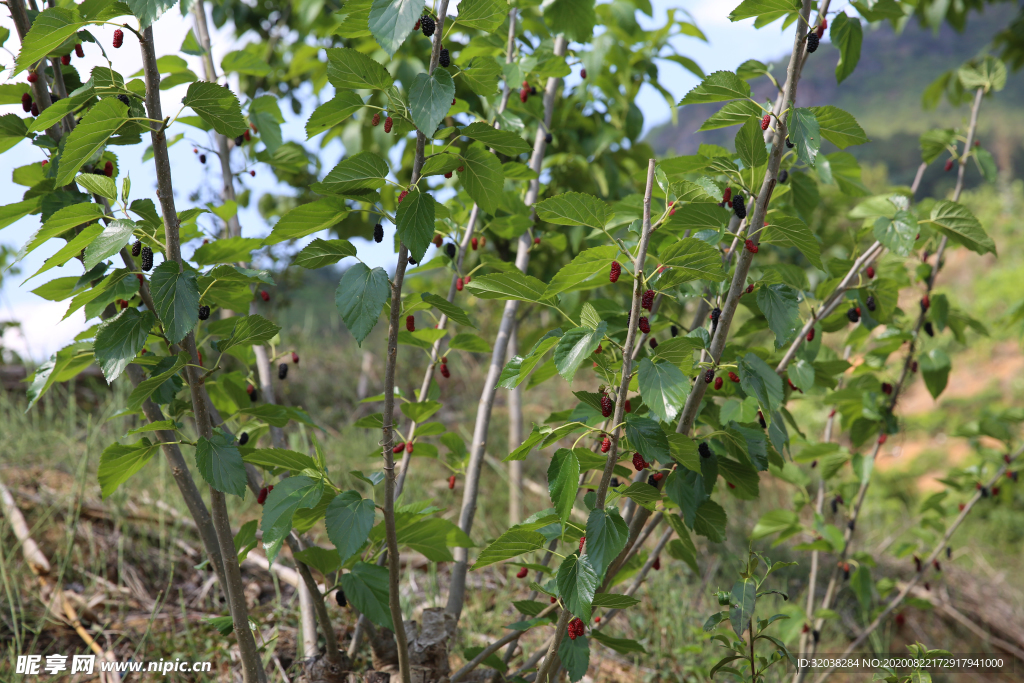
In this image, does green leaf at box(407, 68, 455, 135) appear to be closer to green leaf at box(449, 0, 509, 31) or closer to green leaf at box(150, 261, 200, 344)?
green leaf at box(449, 0, 509, 31)

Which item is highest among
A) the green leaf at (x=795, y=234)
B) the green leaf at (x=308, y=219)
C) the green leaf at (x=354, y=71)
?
the green leaf at (x=354, y=71)

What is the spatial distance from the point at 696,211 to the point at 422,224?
499mm

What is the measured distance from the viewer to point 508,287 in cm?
111

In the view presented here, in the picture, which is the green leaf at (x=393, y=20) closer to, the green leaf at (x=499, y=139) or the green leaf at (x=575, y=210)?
the green leaf at (x=499, y=139)

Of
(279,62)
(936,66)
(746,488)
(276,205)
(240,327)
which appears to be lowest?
(746,488)

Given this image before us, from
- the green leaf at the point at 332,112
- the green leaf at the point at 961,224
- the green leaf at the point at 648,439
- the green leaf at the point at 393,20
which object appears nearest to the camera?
the green leaf at the point at 393,20

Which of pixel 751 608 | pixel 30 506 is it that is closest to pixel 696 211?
pixel 751 608

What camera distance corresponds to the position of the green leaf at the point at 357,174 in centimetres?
105

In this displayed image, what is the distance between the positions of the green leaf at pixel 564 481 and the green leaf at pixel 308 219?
560mm

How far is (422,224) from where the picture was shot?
105 centimetres

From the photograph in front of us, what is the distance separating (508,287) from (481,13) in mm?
462

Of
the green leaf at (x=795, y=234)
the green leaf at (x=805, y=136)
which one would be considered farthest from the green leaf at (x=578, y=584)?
the green leaf at (x=805, y=136)

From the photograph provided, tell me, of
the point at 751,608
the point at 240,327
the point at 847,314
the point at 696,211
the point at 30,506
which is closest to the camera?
the point at 696,211

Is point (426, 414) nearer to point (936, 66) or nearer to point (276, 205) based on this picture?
point (276, 205)
